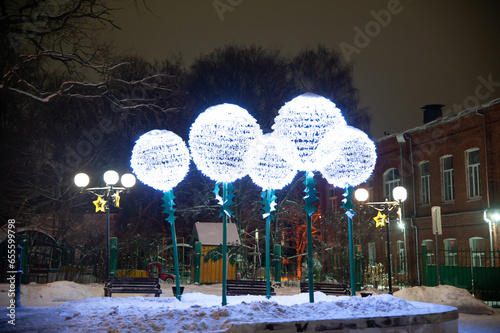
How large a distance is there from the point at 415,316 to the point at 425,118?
24.6 m

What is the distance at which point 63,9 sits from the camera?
511 inches

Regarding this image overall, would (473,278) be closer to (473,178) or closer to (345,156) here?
(473,178)

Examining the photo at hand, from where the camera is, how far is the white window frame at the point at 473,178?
81.6 ft

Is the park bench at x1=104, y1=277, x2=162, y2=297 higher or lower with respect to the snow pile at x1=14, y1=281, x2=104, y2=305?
higher

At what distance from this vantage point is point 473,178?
82.6ft

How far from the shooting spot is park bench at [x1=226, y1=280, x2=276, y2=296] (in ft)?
48.5

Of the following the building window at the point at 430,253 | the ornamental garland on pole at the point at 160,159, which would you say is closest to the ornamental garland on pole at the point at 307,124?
the ornamental garland on pole at the point at 160,159

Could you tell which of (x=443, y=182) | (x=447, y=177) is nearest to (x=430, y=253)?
(x=443, y=182)

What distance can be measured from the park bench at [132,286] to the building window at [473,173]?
16.4 meters

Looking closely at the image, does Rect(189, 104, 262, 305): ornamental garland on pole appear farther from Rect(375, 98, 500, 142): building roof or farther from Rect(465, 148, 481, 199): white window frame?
Rect(465, 148, 481, 199): white window frame

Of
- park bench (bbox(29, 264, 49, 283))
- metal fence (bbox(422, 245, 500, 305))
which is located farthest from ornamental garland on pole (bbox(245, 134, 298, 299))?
park bench (bbox(29, 264, 49, 283))

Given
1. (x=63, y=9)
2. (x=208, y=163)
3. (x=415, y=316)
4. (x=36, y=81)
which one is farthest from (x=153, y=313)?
(x=36, y=81)

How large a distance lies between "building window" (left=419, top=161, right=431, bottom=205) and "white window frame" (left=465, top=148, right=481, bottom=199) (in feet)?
10.6

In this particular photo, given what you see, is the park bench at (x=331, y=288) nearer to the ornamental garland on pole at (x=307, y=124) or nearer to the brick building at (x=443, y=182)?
the ornamental garland on pole at (x=307, y=124)
